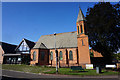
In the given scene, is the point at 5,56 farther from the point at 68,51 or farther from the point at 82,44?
the point at 82,44

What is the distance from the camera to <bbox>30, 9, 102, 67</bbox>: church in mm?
25672

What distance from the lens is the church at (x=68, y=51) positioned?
25.7 m

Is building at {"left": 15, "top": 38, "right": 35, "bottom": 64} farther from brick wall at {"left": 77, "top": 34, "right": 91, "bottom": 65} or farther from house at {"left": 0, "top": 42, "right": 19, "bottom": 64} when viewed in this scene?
brick wall at {"left": 77, "top": 34, "right": 91, "bottom": 65}

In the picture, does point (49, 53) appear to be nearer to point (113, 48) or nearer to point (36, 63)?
point (36, 63)

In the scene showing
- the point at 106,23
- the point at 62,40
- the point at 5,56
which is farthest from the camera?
the point at 5,56

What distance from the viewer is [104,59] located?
3269 centimetres

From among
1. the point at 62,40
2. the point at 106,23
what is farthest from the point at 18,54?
the point at 106,23

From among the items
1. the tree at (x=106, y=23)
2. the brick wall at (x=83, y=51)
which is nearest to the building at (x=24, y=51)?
the brick wall at (x=83, y=51)

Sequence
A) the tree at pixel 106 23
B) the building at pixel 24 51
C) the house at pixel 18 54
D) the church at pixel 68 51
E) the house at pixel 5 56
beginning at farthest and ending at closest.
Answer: the house at pixel 5 56
the house at pixel 18 54
the building at pixel 24 51
the church at pixel 68 51
the tree at pixel 106 23

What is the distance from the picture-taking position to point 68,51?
93.5ft

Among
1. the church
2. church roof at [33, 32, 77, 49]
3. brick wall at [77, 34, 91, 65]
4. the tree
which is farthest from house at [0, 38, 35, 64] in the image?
the tree

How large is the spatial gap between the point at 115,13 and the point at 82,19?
9180 mm

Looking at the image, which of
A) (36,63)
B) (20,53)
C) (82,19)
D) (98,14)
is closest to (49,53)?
(36,63)

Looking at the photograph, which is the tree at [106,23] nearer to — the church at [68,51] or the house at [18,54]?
the church at [68,51]
